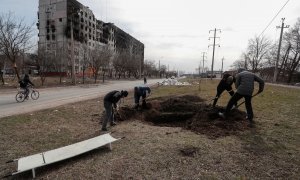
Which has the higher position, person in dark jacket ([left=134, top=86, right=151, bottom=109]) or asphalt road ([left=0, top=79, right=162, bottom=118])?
person in dark jacket ([left=134, top=86, right=151, bottom=109])

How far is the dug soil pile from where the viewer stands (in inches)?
254

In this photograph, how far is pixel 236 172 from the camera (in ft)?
12.9

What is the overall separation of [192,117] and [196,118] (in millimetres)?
886

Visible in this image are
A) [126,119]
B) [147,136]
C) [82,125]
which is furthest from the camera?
[126,119]

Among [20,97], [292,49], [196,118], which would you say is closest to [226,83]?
[196,118]

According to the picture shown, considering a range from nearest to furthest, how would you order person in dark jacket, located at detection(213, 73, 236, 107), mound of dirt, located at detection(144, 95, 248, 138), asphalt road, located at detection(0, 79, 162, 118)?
mound of dirt, located at detection(144, 95, 248, 138) → person in dark jacket, located at detection(213, 73, 236, 107) → asphalt road, located at detection(0, 79, 162, 118)

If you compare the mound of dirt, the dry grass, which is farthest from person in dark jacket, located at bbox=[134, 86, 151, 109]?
the dry grass

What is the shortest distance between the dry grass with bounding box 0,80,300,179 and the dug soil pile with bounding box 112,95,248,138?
0.47 metres

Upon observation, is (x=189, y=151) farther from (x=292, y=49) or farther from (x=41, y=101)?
(x=292, y=49)

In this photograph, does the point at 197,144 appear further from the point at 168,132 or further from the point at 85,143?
the point at 85,143

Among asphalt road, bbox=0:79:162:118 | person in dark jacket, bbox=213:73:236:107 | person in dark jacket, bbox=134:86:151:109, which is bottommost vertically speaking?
asphalt road, bbox=0:79:162:118

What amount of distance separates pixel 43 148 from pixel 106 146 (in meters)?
1.49

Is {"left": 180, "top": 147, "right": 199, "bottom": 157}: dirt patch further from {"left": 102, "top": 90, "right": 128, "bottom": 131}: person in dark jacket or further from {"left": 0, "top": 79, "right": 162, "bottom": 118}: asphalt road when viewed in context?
{"left": 0, "top": 79, "right": 162, "bottom": 118}: asphalt road

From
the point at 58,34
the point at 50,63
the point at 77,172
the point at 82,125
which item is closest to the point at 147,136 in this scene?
the point at 77,172
